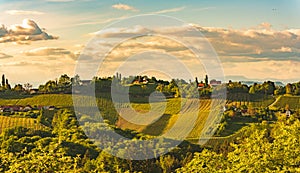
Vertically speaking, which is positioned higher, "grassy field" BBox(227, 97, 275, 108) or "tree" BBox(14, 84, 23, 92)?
"tree" BBox(14, 84, 23, 92)

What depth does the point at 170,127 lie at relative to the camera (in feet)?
292

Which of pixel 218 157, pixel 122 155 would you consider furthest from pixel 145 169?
pixel 218 157

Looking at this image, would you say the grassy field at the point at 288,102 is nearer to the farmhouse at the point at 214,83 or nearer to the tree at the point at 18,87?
the farmhouse at the point at 214,83

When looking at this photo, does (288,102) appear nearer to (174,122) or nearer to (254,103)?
(254,103)

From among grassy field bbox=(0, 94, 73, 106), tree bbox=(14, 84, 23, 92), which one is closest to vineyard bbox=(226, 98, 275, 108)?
grassy field bbox=(0, 94, 73, 106)

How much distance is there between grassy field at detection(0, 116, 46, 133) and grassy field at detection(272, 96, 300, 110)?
47.3m

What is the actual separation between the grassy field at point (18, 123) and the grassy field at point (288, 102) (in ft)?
155

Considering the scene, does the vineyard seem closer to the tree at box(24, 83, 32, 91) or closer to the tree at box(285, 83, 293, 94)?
the tree at box(285, 83, 293, 94)

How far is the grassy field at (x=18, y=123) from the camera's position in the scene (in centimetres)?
8700

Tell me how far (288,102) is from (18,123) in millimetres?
54471

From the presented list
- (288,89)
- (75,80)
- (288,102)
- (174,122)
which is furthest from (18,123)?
(288,89)

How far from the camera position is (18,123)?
88812mm

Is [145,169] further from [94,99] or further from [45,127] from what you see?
[94,99]

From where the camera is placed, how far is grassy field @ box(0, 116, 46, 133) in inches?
3425
